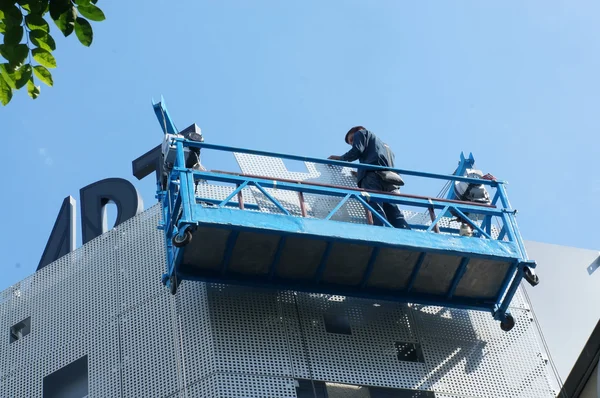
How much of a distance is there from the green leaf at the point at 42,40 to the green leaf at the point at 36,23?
28mm

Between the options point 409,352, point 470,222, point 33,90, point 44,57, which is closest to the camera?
point 44,57

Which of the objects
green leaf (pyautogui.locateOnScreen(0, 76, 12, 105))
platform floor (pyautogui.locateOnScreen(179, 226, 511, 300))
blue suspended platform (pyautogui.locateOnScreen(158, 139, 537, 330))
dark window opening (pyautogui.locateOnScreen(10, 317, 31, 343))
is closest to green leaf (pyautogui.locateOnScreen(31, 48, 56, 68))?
green leaf (pyautogui.locateOnScreen(0, 76, 12, 105))

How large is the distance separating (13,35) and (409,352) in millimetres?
10714

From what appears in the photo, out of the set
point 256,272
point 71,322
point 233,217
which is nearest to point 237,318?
point 256,272

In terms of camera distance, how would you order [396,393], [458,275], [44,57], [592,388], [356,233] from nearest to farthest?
[44,57]
[592,388]
[356,233]
[396,393]
[458,275]

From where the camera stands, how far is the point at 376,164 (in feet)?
59.4

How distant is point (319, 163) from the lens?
18.2 m

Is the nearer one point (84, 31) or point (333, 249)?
point (84, 31)

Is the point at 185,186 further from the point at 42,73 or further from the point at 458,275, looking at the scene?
the point at 42,73

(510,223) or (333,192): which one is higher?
(333,192)

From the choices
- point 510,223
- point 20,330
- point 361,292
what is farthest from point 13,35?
point 20,330

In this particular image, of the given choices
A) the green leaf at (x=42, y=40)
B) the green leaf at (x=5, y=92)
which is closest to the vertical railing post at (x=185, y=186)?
the green leaf at (x=5, y=92)

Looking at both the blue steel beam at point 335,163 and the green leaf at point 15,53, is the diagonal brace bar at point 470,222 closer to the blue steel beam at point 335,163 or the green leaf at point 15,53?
the blue steel beam at point 335,163

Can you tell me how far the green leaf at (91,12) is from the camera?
7.92 m
